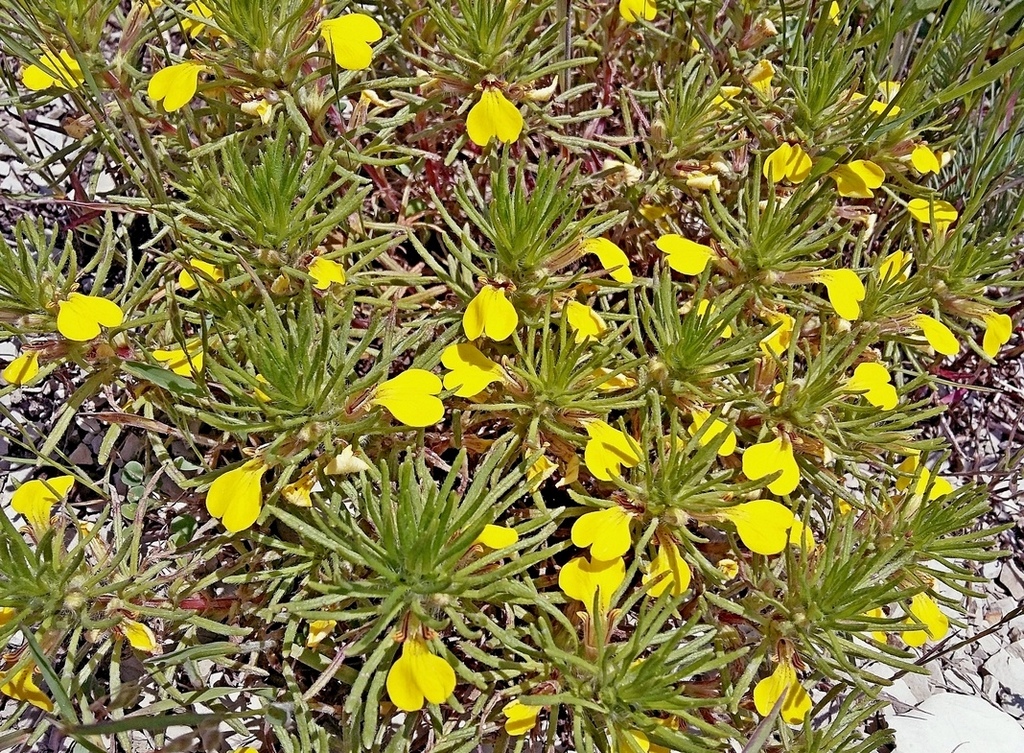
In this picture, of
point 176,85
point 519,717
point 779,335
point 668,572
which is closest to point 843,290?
point 779,335

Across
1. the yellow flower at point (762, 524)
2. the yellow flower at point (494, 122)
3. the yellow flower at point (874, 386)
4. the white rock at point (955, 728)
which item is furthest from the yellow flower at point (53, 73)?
the white rock at point (955, 728)

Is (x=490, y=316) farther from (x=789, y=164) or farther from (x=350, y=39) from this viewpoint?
(x=789, y=164)

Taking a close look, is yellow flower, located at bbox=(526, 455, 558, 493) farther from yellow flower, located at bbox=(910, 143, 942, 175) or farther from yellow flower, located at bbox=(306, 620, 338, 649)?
yellow flower, located at bbox=(910, 143, 942, 175)

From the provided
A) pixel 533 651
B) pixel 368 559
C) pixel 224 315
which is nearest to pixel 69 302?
pixel 224 315

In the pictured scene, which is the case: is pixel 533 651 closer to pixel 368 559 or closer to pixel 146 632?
pixel 368 559

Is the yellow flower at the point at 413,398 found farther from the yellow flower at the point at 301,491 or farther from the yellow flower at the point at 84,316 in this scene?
the yellow flower at the point at 84,316

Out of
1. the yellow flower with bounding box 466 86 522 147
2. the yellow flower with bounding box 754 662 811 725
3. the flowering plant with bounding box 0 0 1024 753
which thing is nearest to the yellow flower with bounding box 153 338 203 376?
the flowering plant with bounding box 0 0 1024 753

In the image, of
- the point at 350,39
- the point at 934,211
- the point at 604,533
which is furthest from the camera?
the point at 934,211
